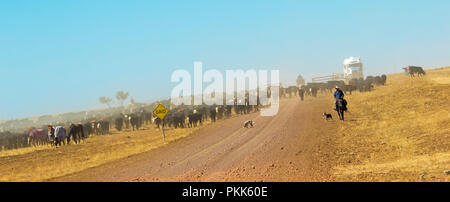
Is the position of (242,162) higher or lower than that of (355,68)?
lower

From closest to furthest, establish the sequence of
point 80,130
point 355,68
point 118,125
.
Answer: point 80,130
point 118,125
point 355,68

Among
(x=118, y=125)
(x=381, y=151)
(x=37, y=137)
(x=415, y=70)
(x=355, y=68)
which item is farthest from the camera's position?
(x=355, y=68)

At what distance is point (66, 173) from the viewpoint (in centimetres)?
1441

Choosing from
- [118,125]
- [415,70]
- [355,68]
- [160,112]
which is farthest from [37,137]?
[415,70]

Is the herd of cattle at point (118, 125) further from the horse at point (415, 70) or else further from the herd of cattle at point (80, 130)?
the horse at point (415, 70)

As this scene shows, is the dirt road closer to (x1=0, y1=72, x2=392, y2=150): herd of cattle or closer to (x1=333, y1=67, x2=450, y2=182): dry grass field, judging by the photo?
(x1=333, y1=67, x2=450, y2=182): dry grass field

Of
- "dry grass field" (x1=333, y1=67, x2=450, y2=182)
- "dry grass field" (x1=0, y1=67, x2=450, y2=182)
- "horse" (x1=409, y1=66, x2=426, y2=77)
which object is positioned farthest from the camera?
"horse" (x1=409, y1=66, x2=426, y2=77)

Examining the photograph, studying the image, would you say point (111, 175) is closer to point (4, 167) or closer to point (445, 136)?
point (4, 167)

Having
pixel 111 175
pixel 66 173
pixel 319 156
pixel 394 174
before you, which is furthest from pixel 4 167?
pixel 394 174

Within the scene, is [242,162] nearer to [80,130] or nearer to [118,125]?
[80,130]

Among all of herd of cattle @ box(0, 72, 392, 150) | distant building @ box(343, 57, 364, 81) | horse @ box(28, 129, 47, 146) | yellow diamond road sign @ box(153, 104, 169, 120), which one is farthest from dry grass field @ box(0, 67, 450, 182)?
distant building @ box(343, 57, 364, 81)

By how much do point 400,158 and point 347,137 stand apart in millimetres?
4911

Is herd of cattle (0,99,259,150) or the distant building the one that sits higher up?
the distant building

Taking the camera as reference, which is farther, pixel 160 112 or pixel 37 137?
pixel 37 137
